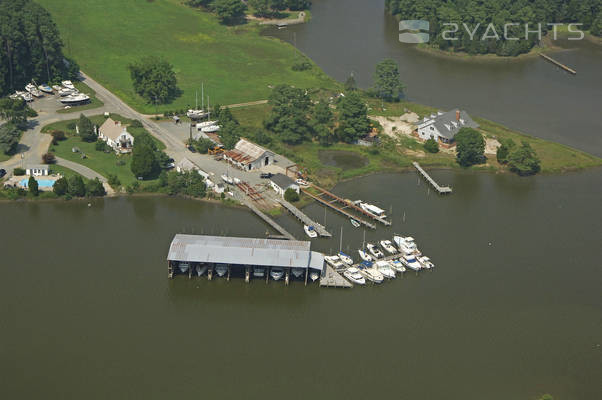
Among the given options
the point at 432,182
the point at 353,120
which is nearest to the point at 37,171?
the point at 353,120

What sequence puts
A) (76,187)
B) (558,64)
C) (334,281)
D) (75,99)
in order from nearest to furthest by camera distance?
(334,281), (76,187), (75,99), (558,64)

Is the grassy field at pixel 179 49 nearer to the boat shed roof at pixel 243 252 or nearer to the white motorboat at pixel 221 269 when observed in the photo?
the boat shed roof at pixel 243 252

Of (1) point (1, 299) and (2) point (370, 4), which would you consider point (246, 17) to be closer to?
(2) point (370, 4)

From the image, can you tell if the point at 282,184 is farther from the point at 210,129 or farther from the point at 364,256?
the point at 210,129

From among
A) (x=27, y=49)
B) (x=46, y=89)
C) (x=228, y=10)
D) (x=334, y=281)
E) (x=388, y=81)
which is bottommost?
(x=334, y=281)

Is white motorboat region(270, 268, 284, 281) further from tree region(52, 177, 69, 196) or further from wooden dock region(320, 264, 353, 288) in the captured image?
tree region(52, 177, 69, 196)

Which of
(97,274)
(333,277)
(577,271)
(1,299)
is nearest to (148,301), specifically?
(97,274)

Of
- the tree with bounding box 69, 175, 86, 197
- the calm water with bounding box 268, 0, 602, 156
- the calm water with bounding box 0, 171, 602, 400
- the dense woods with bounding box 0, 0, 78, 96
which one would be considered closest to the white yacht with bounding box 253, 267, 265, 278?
the calm water with bounding box 0, 171, 602, 400

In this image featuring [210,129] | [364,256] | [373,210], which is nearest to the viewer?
[364,256]
